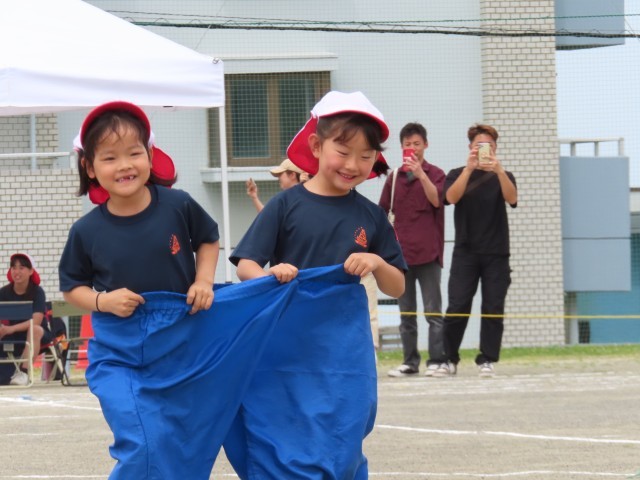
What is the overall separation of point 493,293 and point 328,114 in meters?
7.52

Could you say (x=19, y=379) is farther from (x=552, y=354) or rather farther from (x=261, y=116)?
(x=261, y=116)

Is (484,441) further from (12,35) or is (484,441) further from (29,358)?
(29,358)

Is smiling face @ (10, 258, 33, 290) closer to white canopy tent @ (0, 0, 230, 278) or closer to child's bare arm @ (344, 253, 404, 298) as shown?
white canopy tent @ (0, 0, 230, 278)

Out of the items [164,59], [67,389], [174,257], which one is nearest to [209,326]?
[174,257]

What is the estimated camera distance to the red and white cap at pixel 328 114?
17.7 ft

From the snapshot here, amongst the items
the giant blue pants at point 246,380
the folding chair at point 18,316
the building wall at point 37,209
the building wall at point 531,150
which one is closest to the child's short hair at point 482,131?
the folding chair at point 18,316

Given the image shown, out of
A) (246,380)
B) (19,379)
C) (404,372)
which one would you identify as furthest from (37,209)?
(246,380)

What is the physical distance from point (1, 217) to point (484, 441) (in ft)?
41.8

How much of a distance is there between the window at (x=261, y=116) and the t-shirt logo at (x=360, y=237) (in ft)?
54.5

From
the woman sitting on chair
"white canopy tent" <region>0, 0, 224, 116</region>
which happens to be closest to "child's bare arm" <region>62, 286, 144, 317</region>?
"white canopy tent" <region>0, 0, 224, 116</region>

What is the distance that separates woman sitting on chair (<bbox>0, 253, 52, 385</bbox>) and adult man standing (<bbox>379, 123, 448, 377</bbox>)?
14.0 ft

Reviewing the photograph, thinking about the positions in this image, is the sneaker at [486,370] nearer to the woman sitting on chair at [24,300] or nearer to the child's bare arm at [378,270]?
the woman sitting on chair at [24,300]

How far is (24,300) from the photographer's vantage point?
50.6ft

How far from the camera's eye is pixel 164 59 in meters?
10.8
